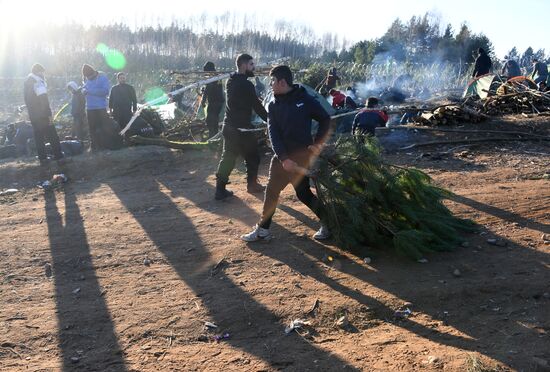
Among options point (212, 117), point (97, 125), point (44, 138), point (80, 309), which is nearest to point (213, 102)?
point (212, 117)

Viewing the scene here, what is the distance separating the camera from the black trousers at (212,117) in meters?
10.1

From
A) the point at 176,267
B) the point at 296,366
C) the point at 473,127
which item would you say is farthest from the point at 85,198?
the point at 473,127

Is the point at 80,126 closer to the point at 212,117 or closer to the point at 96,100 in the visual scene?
the point at 96,100

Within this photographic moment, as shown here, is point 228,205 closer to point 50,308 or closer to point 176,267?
point 176,267

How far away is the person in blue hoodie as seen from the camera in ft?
31.5

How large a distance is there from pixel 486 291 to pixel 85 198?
6.15 metres

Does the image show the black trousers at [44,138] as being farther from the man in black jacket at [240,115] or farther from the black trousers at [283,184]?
the black trousers at [283,184]

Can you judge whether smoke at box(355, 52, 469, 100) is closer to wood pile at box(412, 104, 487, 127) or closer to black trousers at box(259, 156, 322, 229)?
wood pile at box(412, 104, 487, 127)

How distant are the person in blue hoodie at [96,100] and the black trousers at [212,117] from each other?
2.13 m

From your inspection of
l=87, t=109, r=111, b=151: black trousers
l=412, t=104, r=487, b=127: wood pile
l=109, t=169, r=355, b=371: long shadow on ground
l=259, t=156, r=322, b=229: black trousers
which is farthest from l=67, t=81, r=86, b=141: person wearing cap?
l=259, t=156, r=322, b=229: black trousers

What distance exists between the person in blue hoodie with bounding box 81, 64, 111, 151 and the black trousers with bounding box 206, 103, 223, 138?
2126 millimetres

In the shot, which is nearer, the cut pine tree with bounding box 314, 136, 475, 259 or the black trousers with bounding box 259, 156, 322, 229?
the cut pine tree with bounding box 314, 136, 475, 259

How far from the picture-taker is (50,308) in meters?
4.19

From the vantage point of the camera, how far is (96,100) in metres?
9.86
